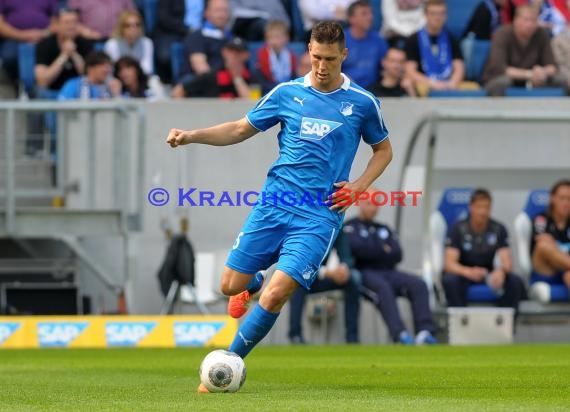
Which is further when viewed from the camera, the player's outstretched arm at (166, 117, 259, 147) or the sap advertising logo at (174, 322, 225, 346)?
the sap advertising logo at (174, 322, 225, 346)

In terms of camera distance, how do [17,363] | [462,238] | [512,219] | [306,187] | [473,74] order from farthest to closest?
[473,74] → [512,219] → [462,238] → [17,363] → [306,187]

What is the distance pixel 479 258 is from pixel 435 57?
3360 millimetres

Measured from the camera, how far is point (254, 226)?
30.3 feet

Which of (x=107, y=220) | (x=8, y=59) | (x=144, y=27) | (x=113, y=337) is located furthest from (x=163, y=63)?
(x=113, y=337)

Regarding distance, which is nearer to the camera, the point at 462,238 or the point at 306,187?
the point at 306,187

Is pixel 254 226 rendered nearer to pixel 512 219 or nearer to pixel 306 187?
pixel 306 187

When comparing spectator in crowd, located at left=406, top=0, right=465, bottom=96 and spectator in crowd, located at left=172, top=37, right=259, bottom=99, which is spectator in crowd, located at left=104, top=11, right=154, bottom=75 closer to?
spectator in crowd, located at left=172, top=37, right=259, bottom=99

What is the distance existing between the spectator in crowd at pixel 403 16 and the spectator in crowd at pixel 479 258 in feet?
12.2

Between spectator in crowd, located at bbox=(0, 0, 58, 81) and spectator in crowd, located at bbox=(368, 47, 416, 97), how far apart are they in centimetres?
460

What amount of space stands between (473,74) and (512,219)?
2418mm

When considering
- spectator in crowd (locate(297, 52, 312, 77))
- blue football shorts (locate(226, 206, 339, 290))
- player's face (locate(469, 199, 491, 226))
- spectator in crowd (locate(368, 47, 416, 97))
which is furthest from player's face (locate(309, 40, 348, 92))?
spectator in crowd (locate(368, 47, 416, 97))

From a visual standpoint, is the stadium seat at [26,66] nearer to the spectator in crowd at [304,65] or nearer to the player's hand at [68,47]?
the player's hand at [68,47]

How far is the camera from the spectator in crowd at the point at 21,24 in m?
19.7

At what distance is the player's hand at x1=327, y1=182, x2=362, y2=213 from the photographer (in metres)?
9.11
